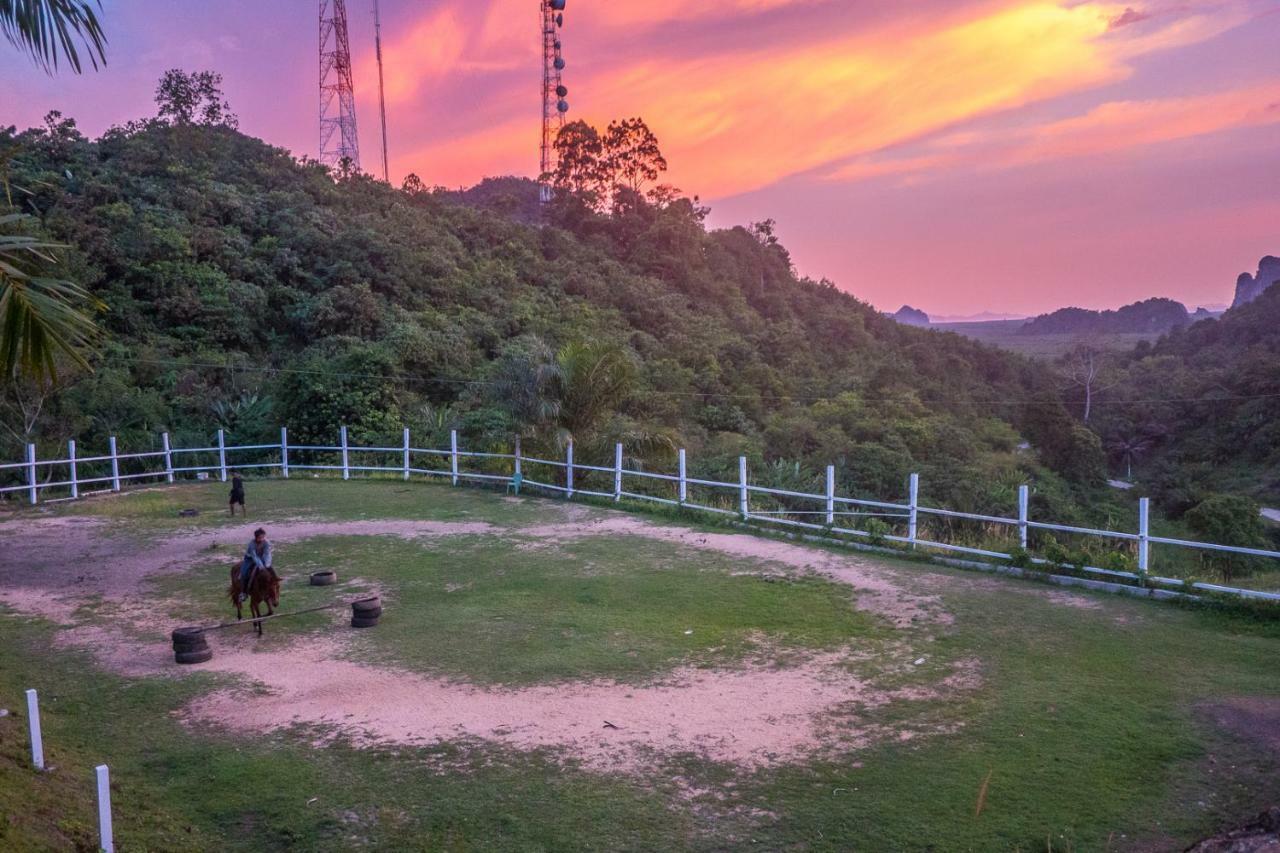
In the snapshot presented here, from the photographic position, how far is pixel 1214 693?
254 inches

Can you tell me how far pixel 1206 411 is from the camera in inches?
1535

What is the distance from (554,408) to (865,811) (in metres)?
14.1

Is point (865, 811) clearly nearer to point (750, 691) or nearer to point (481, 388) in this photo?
point (750, 691)

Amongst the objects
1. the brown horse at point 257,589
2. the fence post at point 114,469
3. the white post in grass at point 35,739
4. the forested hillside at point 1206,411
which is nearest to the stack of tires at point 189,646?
the brown horse at point 257,589

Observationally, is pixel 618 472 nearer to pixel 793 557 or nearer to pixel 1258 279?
pixel 793 557

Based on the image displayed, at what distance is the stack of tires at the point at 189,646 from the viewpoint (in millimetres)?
7820

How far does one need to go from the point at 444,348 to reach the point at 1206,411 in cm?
3358

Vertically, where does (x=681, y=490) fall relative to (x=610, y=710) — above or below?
above

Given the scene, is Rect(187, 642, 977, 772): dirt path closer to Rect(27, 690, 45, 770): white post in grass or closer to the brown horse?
Rect(27, 690, 45, 770): white post in grass

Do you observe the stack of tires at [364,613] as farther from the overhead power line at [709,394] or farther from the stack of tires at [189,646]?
the overhead power line at [709,394]

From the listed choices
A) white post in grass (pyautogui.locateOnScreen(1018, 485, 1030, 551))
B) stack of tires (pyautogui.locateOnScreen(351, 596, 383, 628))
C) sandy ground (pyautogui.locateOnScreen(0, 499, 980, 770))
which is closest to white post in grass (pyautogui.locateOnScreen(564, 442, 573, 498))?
sandy ground (pyautogui.locateOnScreen(0, 499, 980, 770))

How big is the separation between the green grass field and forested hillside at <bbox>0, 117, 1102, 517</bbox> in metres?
8.93

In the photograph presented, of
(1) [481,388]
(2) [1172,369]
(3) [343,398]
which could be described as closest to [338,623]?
(3) [343,398]

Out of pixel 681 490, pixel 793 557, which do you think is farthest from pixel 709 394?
pixel 793 557
